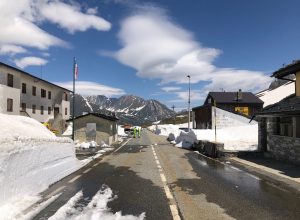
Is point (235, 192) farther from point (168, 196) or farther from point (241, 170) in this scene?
point (241, 170)

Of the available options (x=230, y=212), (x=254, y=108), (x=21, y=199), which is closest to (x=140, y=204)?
(x=230, y=212)

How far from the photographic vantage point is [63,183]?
510 inches

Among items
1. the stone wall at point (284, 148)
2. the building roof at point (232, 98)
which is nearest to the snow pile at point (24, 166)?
the stone wall at point (284, 148)

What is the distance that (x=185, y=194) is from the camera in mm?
11008

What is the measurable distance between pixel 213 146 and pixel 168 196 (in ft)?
53.1

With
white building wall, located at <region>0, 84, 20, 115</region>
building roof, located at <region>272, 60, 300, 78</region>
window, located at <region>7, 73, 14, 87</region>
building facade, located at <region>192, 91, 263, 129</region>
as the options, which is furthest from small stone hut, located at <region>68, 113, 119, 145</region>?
building facade, located at <region>192, 91, 263, 129</region>

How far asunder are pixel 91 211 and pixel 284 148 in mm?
14796

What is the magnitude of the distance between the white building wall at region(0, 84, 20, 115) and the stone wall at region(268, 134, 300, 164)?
28026 mm

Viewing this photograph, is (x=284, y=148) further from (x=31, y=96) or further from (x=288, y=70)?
(x=31, y=96)

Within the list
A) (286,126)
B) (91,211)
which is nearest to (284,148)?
(286,126)

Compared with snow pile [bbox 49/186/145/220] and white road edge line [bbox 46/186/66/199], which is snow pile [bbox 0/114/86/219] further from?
snow pile [bbox 49/186/145/220]

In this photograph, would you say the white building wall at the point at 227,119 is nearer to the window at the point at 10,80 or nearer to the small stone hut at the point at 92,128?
the small stone hut at the point at 92,128

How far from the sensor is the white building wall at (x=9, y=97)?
3972cm

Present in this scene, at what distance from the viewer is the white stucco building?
134 feet
